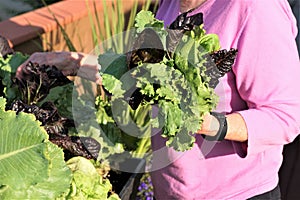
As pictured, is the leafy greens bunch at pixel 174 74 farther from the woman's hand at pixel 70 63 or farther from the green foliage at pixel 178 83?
the woman's hand at pixel 70 63

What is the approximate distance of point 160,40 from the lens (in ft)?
3.92

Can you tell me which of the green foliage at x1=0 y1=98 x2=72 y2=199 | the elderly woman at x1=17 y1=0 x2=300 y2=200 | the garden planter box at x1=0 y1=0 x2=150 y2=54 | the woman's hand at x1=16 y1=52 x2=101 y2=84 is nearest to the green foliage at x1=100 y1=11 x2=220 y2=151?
the elderly woman at x1=17 y1=0 x2=300 y2=200

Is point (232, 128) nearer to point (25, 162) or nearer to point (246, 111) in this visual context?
point (246, 111)

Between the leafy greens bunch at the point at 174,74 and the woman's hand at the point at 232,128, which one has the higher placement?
the leafy greens bunch at the point at 174,74

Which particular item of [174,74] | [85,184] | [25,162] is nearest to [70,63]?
[85,184]

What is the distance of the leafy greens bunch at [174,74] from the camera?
1183 millimetres

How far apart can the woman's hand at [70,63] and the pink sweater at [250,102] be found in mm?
367

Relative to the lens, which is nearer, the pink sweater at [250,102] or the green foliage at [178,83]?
the green foliage at [178,83]

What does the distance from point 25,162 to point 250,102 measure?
65cm

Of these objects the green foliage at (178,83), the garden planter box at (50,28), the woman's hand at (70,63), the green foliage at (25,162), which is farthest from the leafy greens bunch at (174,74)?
the garden planter box at (50,28)

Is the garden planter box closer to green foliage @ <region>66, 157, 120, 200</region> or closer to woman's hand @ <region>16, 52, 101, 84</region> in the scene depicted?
woman's hand @ <region>16, 52, 101, 84</region>

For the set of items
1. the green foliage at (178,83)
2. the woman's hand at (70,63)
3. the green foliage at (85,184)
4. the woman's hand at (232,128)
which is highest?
the green foliage at (178,83)

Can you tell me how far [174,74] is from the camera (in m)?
1.20

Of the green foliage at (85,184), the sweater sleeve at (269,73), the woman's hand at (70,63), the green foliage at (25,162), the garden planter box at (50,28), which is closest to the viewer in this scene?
the green foliage at (25,162)
